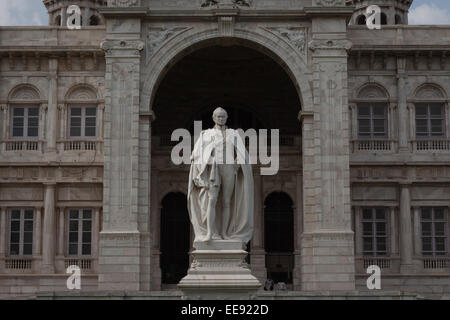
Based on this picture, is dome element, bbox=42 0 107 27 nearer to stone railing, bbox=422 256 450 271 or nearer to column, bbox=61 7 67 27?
column, bbox=61 7 67 27

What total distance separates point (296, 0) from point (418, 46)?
570 cm

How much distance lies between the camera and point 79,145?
1286 inches

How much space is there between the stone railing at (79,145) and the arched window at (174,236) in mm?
3994

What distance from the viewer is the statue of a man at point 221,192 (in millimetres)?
14781

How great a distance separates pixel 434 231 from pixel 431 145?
3521 mm

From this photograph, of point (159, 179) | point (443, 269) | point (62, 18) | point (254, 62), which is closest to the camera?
point (443, 269)

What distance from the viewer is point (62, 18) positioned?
51.4m

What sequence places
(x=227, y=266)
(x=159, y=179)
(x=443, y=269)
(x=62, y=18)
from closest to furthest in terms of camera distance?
(x=227, y=266)
(x=443, y=269)
(x=159, y=179)
(x=62, y=18)

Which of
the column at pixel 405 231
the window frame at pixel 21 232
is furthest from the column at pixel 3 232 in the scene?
the column at pixel 405 231

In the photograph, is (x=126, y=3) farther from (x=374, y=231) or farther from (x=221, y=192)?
(x=221, y=192)

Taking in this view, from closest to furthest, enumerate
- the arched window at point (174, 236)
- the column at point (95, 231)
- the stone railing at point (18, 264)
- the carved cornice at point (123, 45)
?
1. the carved cornice at point (123, 45)
2. the stone railing at point (18, 264)
3. the column at point (95, 231)
4. the arched window at point (174, 236)

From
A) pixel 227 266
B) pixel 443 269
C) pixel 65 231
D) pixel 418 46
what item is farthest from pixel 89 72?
pixel 227 266

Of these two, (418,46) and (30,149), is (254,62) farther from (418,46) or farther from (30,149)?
(30,149)

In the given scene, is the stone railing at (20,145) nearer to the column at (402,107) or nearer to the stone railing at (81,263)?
the stone railing at (81,263)
